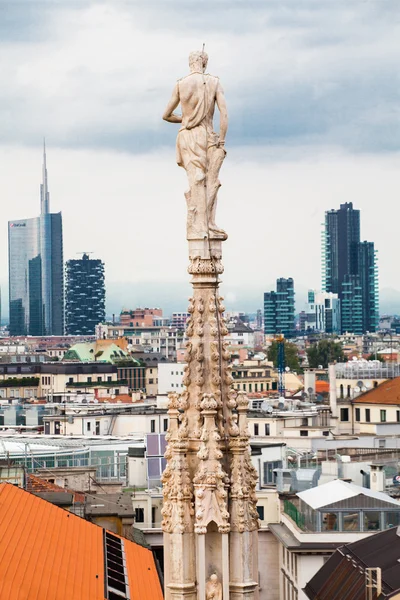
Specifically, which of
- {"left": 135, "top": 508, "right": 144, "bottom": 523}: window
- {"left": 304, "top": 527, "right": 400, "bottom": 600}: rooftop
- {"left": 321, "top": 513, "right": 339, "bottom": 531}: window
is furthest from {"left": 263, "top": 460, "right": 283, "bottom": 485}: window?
{"left": 304, "top": 527, "right": 400, "bottom": 600}: rooftop

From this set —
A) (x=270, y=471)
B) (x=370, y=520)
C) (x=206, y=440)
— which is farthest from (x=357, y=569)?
(x=270, y=471)

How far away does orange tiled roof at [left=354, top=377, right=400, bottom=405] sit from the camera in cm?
10550

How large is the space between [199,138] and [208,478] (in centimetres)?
318

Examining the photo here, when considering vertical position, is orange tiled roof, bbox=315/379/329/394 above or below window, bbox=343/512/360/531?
above

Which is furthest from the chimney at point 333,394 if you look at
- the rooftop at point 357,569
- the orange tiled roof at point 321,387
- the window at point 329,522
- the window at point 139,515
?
the rooftop at point 357,569

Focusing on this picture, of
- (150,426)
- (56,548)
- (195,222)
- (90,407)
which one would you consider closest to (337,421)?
(150,426)

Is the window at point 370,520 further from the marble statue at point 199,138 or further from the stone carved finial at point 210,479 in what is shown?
the stone carved finial at point 210,479

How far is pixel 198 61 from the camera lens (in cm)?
1995

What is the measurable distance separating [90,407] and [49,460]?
51.8 metres

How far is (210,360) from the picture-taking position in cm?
1912

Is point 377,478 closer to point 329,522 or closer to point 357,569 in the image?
point 329,522

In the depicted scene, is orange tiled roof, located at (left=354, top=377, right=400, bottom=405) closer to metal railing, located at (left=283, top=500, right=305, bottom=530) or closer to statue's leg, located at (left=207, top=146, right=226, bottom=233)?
metal railing, located at (left=283, top=500, right=305, bottom=530)

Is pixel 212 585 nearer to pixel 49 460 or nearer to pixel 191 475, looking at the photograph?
pixel 191 475

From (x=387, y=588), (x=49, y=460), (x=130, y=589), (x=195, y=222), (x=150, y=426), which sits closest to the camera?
(x=195, y=222)
